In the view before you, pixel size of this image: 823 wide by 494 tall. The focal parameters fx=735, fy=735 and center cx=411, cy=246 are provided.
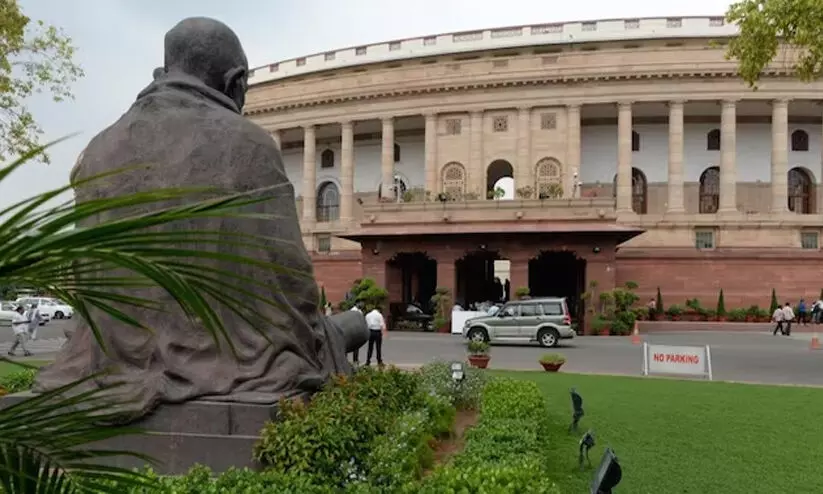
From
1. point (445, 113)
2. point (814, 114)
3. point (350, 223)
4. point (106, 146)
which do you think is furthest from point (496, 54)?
point (106, 146)

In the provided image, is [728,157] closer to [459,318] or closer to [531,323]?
[459,318]

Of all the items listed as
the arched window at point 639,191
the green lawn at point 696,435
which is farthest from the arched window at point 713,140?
the green lawn at point 696,435

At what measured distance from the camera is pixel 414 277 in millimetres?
39156

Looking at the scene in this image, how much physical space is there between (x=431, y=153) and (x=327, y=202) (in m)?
11.3

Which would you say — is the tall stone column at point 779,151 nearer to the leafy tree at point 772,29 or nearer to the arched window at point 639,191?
the arched window at point 639,191

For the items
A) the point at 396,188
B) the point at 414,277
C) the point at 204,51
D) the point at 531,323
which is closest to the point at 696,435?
the point at 204,51

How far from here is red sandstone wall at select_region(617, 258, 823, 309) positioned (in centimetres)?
3975

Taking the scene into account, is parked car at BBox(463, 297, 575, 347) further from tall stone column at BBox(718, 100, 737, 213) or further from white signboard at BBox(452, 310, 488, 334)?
tall stone column at BBox(718, 100, 737, 213)

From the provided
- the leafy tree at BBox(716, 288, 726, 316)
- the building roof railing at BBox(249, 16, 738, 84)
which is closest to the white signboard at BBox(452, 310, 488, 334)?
the leafy tree at BBox(716, 288, 726, 316)

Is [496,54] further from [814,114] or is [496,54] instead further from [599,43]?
[814,114]

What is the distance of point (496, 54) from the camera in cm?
4769

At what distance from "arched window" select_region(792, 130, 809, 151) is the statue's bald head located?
49811 mm

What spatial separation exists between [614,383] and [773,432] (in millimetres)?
5009

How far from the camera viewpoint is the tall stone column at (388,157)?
5019 centimetres
